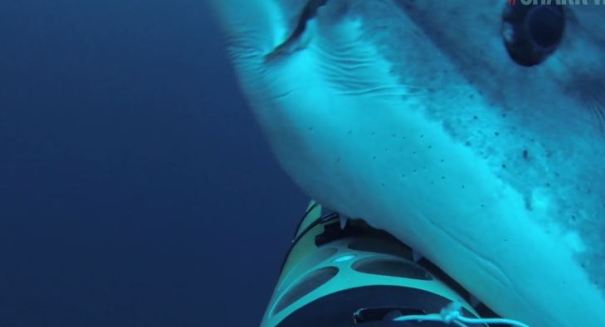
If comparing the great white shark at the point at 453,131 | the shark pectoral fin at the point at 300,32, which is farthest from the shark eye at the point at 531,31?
the shark pectoral fin at the point at 300,32

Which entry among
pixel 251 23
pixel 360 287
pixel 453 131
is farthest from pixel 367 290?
pixel 251 23

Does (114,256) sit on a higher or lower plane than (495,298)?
lower

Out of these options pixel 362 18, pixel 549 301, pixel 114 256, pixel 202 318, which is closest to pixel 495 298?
pixel 549 301

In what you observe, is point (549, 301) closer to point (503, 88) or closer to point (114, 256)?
point (503, 88)

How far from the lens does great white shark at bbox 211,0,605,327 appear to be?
0.56 meters

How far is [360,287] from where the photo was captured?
2.06 ft

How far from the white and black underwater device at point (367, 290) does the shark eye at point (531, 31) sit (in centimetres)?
23

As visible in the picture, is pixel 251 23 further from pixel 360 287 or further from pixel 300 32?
pixel 360 287

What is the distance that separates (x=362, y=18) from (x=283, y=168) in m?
0.18

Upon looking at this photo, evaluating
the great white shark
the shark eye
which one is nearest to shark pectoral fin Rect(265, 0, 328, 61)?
the great white shark

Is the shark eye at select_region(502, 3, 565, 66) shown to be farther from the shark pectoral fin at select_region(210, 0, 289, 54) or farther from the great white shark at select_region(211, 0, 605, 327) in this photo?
the shark pectoral fin at select_region(210, 0, 289, 54)

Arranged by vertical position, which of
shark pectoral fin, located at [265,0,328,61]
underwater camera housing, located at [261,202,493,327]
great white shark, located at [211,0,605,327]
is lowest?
underwater camera housing, located at [261,202,493,327]

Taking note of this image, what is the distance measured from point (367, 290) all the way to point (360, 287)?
1 centimetres

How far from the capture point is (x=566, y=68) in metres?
0.59
